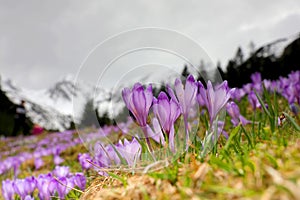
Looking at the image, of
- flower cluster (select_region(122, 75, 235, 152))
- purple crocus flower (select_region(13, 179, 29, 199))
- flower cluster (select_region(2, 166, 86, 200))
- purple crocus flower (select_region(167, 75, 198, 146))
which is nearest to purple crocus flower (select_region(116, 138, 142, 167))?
flower cluster (select_region(122, 75, 235, 152))

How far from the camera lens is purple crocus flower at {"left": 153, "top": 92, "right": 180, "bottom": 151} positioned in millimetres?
1458

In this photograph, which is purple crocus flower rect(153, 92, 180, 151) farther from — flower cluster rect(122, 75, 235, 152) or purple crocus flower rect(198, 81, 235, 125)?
purple crocus flower rect(198, 81, 235, 125)

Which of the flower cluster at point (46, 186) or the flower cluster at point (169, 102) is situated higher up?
the flower cluster at point (169, 102)

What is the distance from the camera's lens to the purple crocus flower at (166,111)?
1.46 metres

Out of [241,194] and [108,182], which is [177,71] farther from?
[241,194]

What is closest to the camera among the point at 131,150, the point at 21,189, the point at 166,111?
the point at 166,111

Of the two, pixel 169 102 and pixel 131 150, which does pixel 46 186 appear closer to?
pixel 131 150

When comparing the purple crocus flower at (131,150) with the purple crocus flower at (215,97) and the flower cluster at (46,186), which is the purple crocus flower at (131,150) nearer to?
the purple crocus flower at (215,97)

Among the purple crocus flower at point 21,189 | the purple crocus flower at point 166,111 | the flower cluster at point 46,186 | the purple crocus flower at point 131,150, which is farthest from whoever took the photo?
the purple crocus flower at point 21,189

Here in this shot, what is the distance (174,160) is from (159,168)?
0.31 feet

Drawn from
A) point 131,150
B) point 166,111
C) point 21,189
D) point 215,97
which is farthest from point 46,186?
point 215,97

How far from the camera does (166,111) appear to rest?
1474 mm

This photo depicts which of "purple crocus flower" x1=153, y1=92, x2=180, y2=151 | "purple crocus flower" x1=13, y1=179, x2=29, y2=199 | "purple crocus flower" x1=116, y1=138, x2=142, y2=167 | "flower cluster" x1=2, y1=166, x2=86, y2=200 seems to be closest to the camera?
"purple crocus flower" x1=153, y1=92, x2=180, y2=151

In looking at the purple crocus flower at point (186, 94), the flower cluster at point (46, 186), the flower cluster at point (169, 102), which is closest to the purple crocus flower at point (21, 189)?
the flower cluster at point (46, 186)
